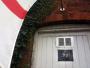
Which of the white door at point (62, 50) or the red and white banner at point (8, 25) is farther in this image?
the white door at point (62, 50)

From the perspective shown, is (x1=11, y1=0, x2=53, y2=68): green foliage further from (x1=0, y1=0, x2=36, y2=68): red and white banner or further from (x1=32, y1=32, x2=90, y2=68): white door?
(x1=0, y1=0, x2=36, y2=68): red and white banner

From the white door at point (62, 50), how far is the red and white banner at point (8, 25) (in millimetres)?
1617

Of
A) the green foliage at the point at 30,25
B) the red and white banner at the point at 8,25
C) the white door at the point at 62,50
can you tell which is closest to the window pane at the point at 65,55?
the white door at the point at 62,50

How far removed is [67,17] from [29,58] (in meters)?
1.12

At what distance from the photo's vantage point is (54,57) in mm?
3068

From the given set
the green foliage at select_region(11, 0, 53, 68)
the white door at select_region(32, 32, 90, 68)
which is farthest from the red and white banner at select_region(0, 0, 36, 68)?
the white door at select_region(32, 32, 90, 68)

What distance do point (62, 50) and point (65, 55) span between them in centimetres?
12

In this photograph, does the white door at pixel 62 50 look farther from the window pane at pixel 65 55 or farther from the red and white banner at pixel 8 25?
the red and white banner at pixel 8 25

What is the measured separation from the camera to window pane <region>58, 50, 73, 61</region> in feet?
10.0

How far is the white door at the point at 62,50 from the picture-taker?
300cm

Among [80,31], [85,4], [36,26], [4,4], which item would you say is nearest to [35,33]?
[36,26]

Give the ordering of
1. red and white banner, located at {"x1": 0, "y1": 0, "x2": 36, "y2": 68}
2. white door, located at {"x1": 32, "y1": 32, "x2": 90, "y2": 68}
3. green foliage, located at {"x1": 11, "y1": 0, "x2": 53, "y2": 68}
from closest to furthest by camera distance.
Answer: red and white banner, located at {"x1": 0, "y1": 0, "x2": 36, "y2": 68}, green foliage, located at {"x1": 11, "y1": 0, "x2": 53, "y2": 68}, white door, located at {"x1": 32, "y1": 32, "x2": 90, "y2": 68}

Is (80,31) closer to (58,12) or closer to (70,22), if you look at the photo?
(70,22)

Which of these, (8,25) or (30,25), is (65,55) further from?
(8,25)
